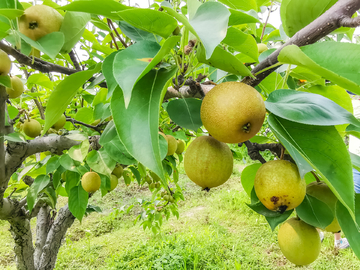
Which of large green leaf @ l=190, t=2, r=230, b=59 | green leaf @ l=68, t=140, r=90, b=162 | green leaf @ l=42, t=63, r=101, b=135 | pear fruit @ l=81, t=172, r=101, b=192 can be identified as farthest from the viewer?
pear fruit @ l=81, t=172, r=101, b=192

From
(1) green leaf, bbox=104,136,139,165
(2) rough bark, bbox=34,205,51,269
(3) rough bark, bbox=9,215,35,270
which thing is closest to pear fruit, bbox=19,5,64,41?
(1) green leaf, bbox=104,136,139,165

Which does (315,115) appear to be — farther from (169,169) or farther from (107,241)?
(107,241)

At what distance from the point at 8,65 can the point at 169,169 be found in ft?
4.61

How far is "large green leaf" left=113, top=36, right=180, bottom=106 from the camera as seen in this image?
1.01ft

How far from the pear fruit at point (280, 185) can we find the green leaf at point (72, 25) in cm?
52

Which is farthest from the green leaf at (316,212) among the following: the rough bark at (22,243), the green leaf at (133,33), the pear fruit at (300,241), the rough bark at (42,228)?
the rough bark at (42,228)

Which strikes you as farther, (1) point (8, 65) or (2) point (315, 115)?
(1) point (8, 65)

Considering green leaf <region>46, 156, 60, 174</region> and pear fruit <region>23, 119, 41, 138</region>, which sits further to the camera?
pear fruit <region>23, 119, 41, 138</region>

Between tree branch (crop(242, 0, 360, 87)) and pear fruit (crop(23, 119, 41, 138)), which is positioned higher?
tree branch (crop(242, 0, 360, 87))

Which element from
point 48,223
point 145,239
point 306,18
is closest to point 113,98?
point 306,18

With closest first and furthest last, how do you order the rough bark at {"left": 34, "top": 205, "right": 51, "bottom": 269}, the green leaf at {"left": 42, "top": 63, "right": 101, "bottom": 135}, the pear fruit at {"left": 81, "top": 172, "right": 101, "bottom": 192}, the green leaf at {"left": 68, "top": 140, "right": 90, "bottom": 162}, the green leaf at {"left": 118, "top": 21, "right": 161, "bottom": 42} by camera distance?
the green leaf at {"left": 42, "top": 63, "right": 101, "bottom": 135}, the green leaf at {"left": 118, "top": 21, "right": 161, "bottom": 42}, the green leaf at {"left": 68, "top": 140, "right": 90, "bottom": 162}, the pear fruit at {"left": 81, "top": 172, "right": 101, "bottom": 192}, the rough bark at {"left": 34, "top": 205, "right": 51, "bottom": 269}

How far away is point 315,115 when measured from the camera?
390 millimetres

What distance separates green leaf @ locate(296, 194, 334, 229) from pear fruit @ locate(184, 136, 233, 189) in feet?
0.79

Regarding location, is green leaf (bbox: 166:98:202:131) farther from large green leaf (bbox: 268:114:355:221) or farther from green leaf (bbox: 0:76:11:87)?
green leaf (bbox: 0:76:11:87)
